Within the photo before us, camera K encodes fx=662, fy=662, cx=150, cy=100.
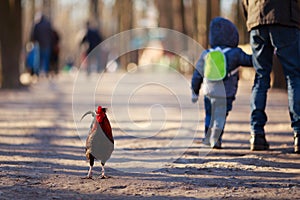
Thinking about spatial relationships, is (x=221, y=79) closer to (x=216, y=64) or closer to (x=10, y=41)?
(x=216, y=64)

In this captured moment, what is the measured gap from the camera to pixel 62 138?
7.75 metres

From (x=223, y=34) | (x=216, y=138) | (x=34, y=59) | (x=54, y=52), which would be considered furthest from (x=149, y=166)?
(x=54, y=52)

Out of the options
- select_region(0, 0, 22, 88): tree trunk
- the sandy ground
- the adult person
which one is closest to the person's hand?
the sandy ground

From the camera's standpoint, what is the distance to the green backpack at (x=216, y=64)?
21.4ft

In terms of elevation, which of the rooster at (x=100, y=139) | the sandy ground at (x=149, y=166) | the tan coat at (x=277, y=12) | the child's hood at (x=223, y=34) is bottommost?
the sandy ground at (x=149, y=166)

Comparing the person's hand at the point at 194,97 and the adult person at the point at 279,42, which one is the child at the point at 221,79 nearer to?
the person's hand at the point at 194,97

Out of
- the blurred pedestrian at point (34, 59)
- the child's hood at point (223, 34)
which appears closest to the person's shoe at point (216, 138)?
the child's hood at point (223, 34)

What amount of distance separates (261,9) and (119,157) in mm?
1906

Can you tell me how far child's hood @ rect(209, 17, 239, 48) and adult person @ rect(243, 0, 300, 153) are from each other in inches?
14.3

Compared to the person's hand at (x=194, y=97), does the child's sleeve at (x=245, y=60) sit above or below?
above

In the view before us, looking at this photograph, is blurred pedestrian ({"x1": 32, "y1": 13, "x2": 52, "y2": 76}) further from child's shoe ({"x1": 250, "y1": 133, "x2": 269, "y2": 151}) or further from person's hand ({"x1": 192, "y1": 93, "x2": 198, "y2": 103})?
child's shoe ({"x1": 250, "y1": 133, "x2": 269, "y2": 151})

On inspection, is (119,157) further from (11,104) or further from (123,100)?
(11,104)

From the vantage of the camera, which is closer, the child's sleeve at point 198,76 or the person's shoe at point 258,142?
the person's shoe at point 258,142

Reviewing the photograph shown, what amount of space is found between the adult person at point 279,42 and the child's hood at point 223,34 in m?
0.36
